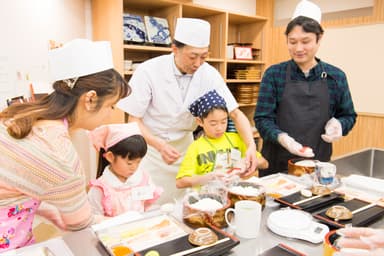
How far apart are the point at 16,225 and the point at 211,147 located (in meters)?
0.94

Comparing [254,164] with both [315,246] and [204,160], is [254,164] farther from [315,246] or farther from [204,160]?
[315,246]

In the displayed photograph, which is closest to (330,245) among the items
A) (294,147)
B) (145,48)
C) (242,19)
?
(294,147)

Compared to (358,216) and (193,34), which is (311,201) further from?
(193,34)

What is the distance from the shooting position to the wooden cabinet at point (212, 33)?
2770 mm

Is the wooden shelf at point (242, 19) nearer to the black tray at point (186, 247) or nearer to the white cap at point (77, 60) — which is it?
the white cap at point (77, 60)

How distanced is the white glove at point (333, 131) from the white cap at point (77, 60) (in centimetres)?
118

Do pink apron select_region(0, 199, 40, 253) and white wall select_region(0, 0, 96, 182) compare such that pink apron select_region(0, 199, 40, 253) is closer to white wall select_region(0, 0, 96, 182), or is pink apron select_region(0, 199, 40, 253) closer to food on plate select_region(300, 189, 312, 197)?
food on plate select_region(300, 189, 312, 197)

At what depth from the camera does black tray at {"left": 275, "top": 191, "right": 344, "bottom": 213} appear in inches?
40.9

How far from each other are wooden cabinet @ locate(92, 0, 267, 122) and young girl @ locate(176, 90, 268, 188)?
136 cm

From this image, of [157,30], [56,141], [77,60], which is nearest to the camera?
[56,141]

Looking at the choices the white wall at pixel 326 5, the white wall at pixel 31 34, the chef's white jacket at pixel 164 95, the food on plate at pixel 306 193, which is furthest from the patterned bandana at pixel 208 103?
the white wall at pixel 326 5

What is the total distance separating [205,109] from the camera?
5.24ft

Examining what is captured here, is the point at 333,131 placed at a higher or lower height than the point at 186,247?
higher

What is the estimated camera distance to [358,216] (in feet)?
3.20
